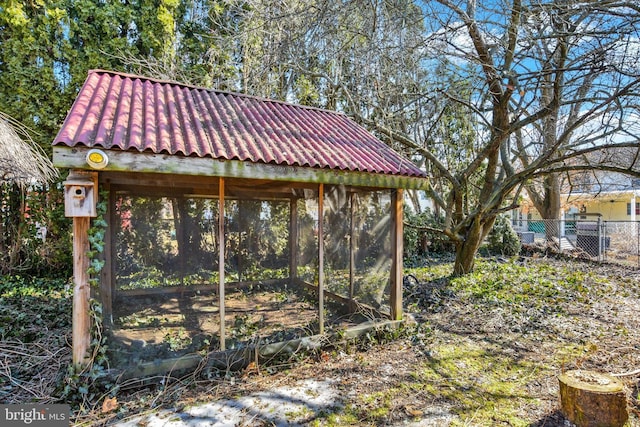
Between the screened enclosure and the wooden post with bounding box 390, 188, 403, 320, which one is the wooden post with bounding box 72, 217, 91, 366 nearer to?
the screened enclosure

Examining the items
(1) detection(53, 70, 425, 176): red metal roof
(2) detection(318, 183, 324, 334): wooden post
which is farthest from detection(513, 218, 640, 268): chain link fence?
(2) detection(318, 183, 324, 334): wooden post

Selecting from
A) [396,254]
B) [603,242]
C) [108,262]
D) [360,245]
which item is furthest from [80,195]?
[603,242]

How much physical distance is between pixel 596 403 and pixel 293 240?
452 cm

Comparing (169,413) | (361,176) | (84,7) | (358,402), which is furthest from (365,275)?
(84,7)

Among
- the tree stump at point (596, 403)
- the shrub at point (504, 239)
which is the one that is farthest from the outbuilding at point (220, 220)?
the shrub at point (504, 239)

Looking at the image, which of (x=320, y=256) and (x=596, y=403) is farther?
(x=320, y=256)

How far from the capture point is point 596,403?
2725mm

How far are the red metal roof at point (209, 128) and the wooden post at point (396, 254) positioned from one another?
0.50 meters

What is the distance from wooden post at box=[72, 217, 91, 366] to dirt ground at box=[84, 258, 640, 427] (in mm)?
620

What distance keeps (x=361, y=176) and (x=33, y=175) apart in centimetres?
590

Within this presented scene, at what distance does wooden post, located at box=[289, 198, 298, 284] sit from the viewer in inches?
239

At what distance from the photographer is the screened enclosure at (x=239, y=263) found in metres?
4.52

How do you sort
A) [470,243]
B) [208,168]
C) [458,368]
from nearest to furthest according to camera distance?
[208,168] → [458,368] → [470,243]

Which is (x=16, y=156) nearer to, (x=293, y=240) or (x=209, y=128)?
(x=209, y=128)
